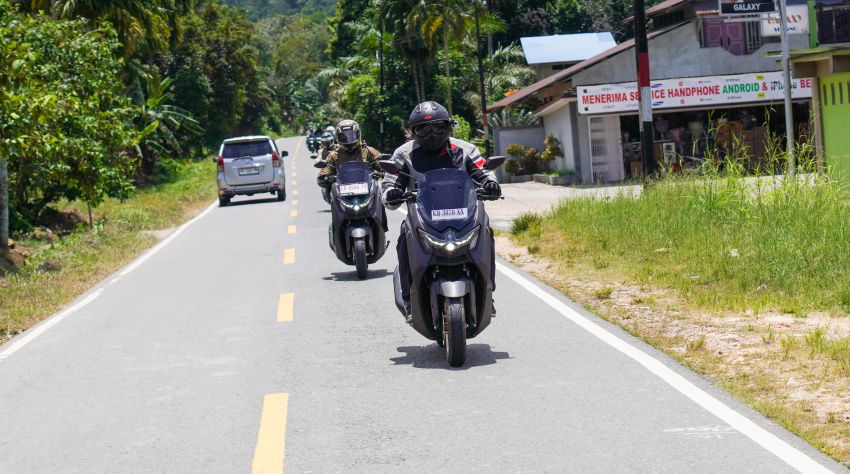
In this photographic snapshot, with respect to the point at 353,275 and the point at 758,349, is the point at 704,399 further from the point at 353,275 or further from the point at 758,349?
the point at 353,275

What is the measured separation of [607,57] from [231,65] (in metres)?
33.7

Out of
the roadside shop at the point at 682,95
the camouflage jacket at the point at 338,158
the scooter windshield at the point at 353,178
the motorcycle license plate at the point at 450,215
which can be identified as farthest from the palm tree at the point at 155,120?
the motorcycle license plate at the point at 450,215

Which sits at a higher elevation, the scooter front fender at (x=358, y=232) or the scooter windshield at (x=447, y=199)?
the scooter windshield at (x=447, y=199)

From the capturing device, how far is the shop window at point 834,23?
2230 centimetres

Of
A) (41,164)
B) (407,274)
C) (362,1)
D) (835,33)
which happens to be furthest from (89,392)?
(362,1)

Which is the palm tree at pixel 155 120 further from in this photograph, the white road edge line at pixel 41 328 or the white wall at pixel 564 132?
the white road edge line at pixel 41 328

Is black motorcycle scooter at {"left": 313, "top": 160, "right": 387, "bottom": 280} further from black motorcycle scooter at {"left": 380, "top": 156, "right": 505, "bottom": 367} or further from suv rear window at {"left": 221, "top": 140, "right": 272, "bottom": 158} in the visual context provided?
suv rear window at {"left": 221, "top": 140, "right": 272, "bottom": 158}

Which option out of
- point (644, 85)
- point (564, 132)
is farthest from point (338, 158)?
point (564, 132)

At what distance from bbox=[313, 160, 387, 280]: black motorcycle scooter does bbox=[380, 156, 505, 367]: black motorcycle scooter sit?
5525mm

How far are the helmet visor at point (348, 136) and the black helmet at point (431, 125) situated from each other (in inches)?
254

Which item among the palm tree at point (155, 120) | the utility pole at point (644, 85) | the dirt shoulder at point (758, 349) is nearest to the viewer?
the dirt shoulder at point (758, 349)

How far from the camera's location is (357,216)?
13.8 m

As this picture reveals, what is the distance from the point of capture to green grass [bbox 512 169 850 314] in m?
10.5

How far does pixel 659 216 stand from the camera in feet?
51.2
